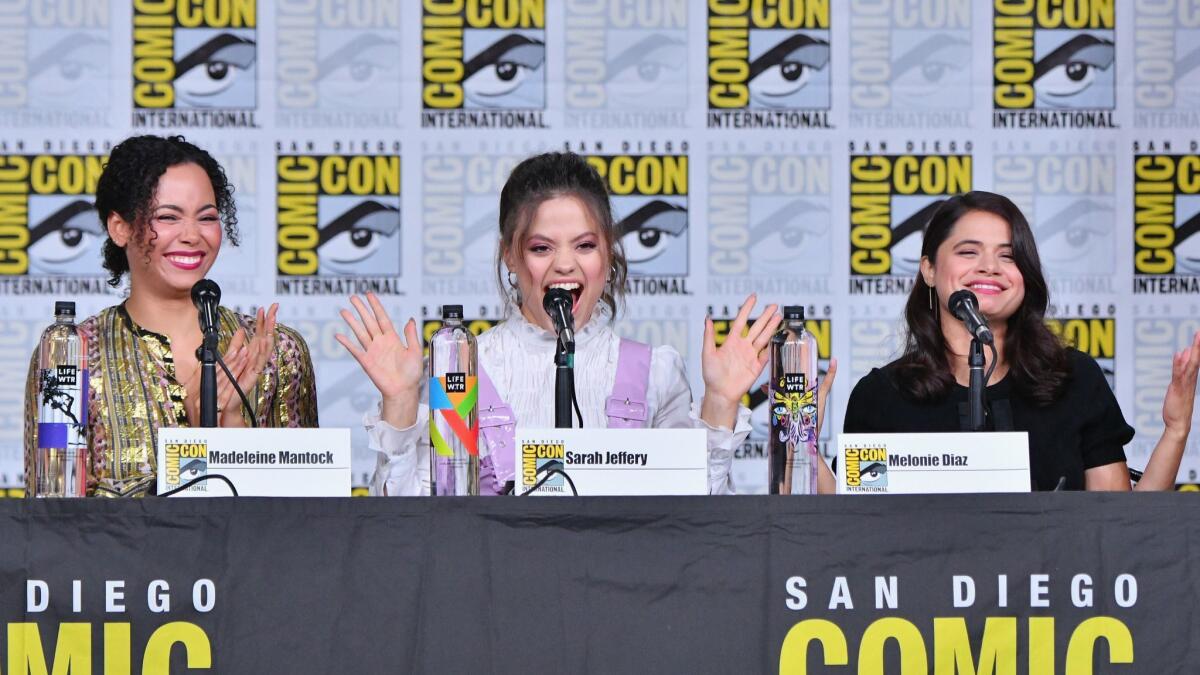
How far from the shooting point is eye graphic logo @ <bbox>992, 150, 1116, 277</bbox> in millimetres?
3920

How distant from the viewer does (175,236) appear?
275 cm

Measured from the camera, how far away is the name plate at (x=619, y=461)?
2.06 meters

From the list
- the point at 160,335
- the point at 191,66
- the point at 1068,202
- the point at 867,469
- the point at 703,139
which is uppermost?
the point at 191,66

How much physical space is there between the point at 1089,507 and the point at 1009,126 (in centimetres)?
213

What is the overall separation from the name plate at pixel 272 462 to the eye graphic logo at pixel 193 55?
204cm

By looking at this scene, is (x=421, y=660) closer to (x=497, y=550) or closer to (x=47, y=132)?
(x=497, y=550)

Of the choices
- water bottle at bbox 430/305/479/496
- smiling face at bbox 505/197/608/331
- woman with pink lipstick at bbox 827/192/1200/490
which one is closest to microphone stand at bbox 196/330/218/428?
water bottle at bbox 430/305/479/496

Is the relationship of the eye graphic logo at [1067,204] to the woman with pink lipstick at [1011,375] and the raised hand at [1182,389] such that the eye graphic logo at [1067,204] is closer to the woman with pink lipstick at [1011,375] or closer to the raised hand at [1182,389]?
the woman with pink lipstick at [1011,375]

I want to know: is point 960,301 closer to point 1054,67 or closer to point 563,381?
point 563,381

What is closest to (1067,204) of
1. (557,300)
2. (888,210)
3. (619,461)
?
(888,210)

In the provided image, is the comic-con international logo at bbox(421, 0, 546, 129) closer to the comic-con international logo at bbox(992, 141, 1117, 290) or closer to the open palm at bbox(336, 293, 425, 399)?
the comic-con international logo at bbox(992, 141, 1117, 290)

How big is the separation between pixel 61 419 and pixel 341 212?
1770mm

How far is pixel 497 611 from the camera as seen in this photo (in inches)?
77.6

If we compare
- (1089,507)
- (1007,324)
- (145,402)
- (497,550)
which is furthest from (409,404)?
(1007,324)
